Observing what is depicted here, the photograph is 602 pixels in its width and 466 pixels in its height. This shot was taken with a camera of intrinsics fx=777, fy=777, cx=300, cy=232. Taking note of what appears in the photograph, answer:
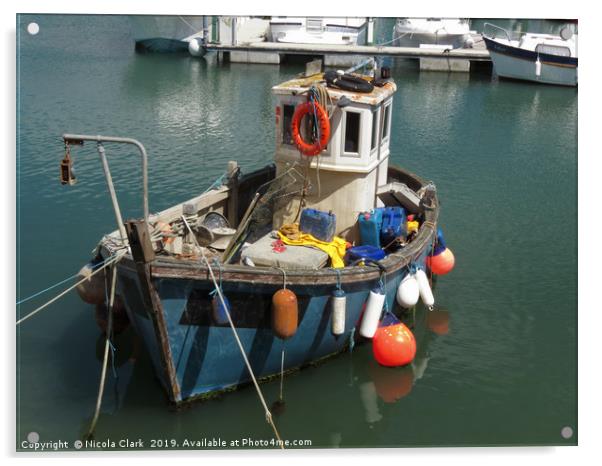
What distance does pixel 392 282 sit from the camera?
42.0ft

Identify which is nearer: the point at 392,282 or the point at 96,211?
the point at 392,282

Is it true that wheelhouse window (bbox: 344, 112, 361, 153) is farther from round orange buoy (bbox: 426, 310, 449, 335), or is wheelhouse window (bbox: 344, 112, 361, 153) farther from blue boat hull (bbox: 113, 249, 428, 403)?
round orange buoy (bbox: 426, 310, 449, 335)

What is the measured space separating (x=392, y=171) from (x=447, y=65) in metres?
27.2

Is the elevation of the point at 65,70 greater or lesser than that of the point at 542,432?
greater

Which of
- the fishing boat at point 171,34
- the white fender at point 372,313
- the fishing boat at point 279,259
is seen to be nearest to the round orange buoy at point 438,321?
the fishing boat at point 279,259

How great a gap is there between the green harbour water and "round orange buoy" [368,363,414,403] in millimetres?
27

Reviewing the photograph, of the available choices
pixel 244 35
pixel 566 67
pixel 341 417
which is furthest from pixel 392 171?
pixel 244 35

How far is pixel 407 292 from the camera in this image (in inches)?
511

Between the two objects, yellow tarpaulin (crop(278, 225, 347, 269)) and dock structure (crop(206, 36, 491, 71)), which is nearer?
yellow tarpaulin (crop(278, 225, 347, 269))

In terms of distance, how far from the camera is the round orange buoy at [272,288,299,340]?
10.8m

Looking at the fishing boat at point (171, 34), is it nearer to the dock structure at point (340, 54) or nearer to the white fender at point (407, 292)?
the dock structure at point (340, 54)

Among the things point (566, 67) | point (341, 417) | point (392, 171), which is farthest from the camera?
point (566, 67)

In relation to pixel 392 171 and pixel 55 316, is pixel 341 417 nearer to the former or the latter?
pixel 55 316

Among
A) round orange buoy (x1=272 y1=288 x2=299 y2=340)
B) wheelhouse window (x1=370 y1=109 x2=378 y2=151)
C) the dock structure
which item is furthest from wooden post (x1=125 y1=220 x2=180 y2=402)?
the dock structure
